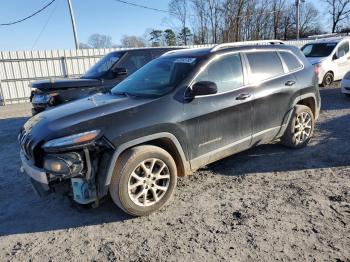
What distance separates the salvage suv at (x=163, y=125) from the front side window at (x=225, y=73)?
0.05 ft

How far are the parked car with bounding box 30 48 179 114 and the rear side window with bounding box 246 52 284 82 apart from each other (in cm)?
313

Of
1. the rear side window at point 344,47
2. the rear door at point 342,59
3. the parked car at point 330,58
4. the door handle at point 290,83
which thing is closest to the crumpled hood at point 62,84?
the door handle at point 290,83

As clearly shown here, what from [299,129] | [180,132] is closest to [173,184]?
[180,132]

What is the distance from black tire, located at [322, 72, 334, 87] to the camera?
1237 centimetres

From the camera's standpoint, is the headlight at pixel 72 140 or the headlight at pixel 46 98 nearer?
the headlight at pixel 72 140

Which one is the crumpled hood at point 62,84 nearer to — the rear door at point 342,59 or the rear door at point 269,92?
the rear door at point 269,92

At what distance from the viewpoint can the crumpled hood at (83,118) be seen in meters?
3.44

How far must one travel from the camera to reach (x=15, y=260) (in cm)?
315

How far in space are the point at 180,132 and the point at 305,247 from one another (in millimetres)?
1794

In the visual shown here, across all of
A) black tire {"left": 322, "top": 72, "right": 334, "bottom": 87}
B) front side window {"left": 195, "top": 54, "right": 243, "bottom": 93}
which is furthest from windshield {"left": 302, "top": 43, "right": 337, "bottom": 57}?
front side window {"left": 195, "top": 54, "right": 243, "bottom": 93}

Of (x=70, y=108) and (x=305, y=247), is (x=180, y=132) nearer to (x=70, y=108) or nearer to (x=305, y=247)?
(x=70, y=108)

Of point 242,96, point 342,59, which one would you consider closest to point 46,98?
point 242,96

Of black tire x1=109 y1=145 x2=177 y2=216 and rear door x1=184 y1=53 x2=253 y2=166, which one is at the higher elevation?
rear door x1=184 y1=53 x2=253 y2=166

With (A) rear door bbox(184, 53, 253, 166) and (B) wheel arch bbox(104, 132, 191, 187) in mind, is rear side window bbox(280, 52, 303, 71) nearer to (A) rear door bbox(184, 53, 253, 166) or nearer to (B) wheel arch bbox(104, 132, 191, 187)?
(A) rear door bbox(184, 53, 253, 166)
